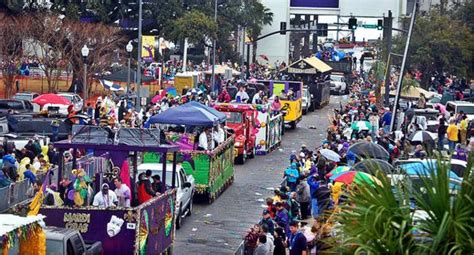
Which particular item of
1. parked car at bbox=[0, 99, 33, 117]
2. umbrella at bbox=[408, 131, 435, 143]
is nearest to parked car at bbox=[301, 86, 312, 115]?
parked car at bbox=[0, 99, 33, 117]

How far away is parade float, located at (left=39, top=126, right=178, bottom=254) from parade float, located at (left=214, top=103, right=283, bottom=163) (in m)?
13.8

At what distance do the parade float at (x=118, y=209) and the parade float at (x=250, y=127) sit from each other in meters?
13.8

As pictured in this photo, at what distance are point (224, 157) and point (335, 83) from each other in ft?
172

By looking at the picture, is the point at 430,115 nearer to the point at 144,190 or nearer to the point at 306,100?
the point at 306,100

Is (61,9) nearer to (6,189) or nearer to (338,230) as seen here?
(6,189)

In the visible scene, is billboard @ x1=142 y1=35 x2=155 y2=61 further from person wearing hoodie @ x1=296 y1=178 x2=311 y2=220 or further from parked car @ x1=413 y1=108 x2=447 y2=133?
person wearing hoodie @ x1=296 y1=178 x2=311 y2=220

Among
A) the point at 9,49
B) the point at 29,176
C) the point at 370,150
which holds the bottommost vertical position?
the point at 29,176

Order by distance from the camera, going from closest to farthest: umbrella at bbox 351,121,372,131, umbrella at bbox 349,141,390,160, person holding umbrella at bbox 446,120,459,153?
umbrella at bbox 349,141,390,160 → person holding umbrella at bbox 446,120,459,153 → umbrella at bbox 351,121,372,131

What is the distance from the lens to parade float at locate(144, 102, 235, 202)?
2783 centimetres

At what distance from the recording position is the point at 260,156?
39.8 metres

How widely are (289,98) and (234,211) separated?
2251 centimetres

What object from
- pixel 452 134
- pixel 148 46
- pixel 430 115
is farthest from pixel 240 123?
pixel 148 46

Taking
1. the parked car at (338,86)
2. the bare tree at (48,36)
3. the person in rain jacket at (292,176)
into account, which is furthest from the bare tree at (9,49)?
the person in rain jacket at (292,176)

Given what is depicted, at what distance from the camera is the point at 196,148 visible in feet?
95.0
